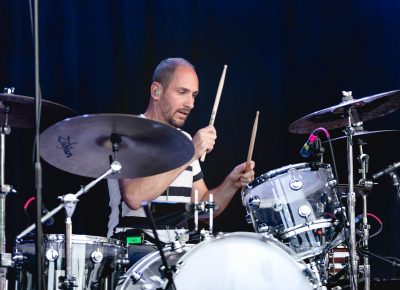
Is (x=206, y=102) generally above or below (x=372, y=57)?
below

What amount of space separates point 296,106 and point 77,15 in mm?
1535

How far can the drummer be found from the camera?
9.87ft

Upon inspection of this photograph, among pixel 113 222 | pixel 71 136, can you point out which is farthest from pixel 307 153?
pixel 71 136

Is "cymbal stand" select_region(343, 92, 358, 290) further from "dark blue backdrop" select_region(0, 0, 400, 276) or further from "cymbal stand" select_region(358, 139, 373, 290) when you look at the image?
"dark blue backdrop" select_region(0, 0, 400, 276)

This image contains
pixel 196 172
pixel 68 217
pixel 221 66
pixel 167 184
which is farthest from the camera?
pixel 221 66

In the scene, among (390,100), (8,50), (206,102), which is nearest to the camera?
(390,100)

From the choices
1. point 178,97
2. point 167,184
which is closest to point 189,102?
point 178,97

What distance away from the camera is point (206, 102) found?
14.0 ft

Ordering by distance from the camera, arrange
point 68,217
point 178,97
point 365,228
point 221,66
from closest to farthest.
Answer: point 68,217 < point 178,97 < point 365,228 < point 221,66

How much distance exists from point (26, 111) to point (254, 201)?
3.75 ft

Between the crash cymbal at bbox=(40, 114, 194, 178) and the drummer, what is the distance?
226mm

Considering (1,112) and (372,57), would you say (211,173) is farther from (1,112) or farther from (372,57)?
(1,112)

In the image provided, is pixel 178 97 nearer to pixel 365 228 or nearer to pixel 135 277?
pixel 135 277

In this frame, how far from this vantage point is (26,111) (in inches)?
116
